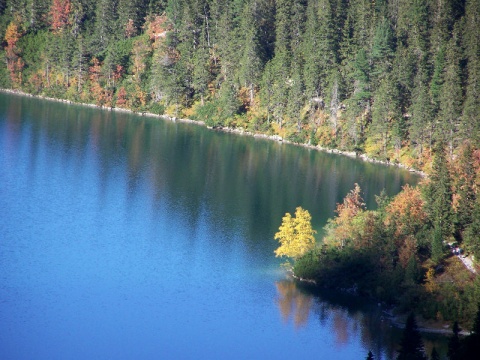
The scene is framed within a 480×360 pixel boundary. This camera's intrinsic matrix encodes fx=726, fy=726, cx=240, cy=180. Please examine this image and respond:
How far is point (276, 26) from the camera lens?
113750 millimetres

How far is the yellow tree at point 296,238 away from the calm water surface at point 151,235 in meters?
1.69

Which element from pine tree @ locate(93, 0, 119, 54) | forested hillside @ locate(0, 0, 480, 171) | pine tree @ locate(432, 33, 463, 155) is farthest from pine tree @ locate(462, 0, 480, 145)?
pine tree @ locate(93, 0, 119, 54)

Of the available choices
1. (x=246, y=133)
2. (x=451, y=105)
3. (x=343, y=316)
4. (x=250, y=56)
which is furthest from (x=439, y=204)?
(x=250, y=56)

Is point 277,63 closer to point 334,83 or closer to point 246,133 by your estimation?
point 334,83

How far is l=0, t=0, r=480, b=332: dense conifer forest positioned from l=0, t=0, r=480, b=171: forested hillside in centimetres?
23

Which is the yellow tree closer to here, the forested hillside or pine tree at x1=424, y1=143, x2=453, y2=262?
pine tree at x1=424, y1=143, x2=453, y2=262

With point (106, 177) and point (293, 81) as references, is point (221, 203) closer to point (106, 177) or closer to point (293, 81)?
point (106, 177)

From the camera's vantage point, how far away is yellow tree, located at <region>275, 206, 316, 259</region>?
50.4 m

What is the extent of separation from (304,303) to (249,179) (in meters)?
31.9

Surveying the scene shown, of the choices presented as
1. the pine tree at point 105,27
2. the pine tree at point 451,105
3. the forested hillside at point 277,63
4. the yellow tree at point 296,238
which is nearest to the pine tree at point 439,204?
the yellow tree at point 296,238

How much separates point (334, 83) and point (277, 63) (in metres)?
11.0

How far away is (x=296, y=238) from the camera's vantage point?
51.0m

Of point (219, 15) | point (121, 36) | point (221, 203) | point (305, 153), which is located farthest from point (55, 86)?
point (221, 203)

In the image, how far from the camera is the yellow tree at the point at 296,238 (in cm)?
5038
